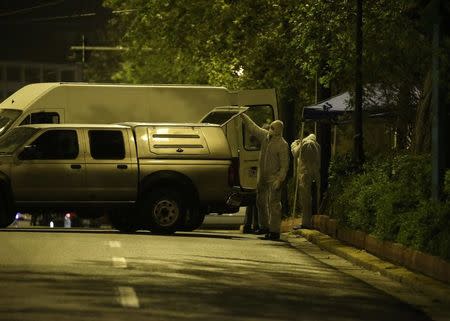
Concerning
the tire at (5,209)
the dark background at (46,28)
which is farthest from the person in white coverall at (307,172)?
the dark background at (46,28)

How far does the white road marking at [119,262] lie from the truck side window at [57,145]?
6283mm

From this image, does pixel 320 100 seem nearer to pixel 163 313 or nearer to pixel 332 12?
pixel 332 12

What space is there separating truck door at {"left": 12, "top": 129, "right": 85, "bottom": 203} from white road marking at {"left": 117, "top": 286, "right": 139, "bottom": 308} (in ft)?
31.5

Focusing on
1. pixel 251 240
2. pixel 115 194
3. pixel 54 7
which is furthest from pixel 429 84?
pixel 54 7

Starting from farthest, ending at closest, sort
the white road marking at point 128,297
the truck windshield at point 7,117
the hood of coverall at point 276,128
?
the truck windshield at point 7,117, the hood of coverall at point 276,128, the white road marking at point 128,297

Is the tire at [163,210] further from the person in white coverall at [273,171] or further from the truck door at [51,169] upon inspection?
the person in white coverall at [273,171]

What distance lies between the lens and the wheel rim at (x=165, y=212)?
2411cm

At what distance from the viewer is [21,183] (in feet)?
76.9

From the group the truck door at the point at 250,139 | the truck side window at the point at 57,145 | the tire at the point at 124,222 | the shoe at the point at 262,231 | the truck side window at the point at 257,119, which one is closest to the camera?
the truck side window at the point at 57,145

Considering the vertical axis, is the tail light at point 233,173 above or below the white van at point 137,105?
below

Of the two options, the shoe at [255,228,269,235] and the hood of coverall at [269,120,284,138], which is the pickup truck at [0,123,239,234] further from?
the hood of coverall at [269,120,284,138]

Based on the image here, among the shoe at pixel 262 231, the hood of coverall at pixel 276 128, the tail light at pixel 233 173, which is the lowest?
the shoe at pixel 262 231

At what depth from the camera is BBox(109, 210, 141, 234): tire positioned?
25.0 m

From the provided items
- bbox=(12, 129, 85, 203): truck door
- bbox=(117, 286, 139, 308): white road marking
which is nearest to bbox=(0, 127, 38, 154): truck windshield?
bbox=(12, 129, 85, 203): truck door
